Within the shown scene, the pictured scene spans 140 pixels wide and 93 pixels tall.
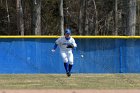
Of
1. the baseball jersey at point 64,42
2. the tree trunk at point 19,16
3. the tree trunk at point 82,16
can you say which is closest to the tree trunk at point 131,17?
the baseball jersey at point 64,42

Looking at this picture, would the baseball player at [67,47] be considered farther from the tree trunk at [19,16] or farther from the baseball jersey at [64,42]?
the tree trunk at [19,16]

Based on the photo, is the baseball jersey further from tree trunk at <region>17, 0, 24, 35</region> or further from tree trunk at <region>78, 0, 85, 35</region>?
tree trunk at <region>78, 0, 85, 35</region>

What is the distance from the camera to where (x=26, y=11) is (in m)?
61.6

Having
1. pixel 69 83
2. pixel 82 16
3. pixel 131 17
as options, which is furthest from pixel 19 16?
pixel 69 83

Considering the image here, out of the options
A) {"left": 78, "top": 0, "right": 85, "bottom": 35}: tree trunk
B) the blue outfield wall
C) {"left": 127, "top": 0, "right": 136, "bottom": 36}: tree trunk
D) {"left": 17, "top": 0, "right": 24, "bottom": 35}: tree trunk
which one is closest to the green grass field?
the blue outfield wall

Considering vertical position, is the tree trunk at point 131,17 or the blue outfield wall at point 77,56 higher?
the tree trunk at point 131,17

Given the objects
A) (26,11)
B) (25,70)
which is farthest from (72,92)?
(26,11)

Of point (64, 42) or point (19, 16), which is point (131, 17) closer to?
point (64, 42)

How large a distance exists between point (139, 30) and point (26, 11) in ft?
50.3

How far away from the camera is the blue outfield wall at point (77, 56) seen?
2084cm

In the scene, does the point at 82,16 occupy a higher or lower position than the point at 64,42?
lower

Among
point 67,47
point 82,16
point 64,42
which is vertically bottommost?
point 82,16

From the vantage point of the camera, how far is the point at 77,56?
829 inches

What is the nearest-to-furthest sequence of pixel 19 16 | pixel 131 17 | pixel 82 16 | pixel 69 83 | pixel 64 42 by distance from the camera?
pixel 69 83 < pixel 64 42 < pixel 131 17 < pixel 19 16 < pixel 82 16
